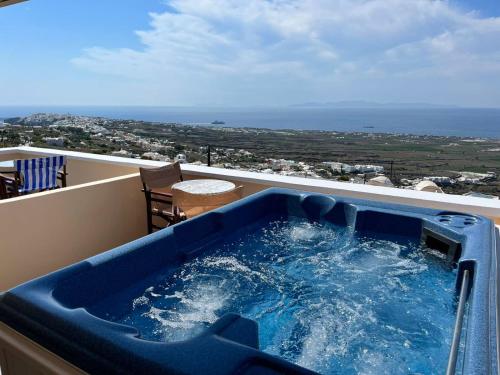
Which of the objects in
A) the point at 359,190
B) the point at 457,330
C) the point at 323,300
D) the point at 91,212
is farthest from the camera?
the point at 91,212

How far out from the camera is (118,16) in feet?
39.3

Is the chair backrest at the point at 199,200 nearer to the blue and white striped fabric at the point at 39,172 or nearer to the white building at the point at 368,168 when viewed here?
the blue and white striped fabric at the point at 39,172

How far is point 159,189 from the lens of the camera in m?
3.69

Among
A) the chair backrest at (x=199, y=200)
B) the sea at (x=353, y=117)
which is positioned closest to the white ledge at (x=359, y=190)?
the chair backrest at (x=199, y=200)

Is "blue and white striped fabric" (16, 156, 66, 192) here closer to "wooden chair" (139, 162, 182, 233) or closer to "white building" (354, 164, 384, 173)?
"wooden chair" (139, 162, 182, 233)

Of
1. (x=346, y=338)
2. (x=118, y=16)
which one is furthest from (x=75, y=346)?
Result: (x=118, y=16)

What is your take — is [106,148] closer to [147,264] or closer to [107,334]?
[147,264]

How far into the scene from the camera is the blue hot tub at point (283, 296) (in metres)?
1.26

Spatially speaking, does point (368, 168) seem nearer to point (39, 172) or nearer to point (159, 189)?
point (159, 189)

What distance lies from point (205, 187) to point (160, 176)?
1.64ft

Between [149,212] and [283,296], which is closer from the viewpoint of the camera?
[283,296]

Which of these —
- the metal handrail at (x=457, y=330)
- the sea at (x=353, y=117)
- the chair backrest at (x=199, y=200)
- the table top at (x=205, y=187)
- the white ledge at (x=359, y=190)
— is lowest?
the metal handrail at (x=457, y=330)

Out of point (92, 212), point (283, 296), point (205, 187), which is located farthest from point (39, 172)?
point (283, 296)

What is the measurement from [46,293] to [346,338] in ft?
4.32
